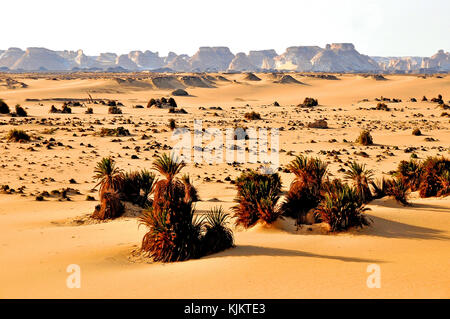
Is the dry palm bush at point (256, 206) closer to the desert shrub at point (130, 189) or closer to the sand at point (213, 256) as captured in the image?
the sand at point (213, 256)

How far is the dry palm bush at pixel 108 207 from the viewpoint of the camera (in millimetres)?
13828

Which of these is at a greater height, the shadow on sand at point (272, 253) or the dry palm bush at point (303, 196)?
the dry palm bush at point (303, 196)

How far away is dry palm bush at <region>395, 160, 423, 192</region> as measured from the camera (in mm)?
16625

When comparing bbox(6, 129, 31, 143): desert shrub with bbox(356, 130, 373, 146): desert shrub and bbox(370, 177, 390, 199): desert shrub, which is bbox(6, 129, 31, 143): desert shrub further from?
bbox(370, 177, 390, 199): desert shrub

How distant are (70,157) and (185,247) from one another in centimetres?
1815

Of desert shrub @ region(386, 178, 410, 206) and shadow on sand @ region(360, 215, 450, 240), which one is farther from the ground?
desert shrub @ region(386, 178, 410, 206)

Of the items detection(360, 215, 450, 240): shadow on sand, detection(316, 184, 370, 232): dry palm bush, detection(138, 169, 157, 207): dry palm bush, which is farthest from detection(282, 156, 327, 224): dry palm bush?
detection(138, 169, 157, 207): dry palm bush

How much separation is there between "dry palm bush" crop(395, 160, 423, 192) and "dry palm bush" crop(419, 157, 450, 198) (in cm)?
28

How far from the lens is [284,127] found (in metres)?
40.8

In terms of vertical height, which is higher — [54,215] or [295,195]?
[295,195]

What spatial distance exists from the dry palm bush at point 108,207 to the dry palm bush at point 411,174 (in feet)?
35.4

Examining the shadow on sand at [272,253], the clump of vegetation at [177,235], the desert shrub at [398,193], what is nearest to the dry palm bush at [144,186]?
the clump of vegetation at [177,235]
